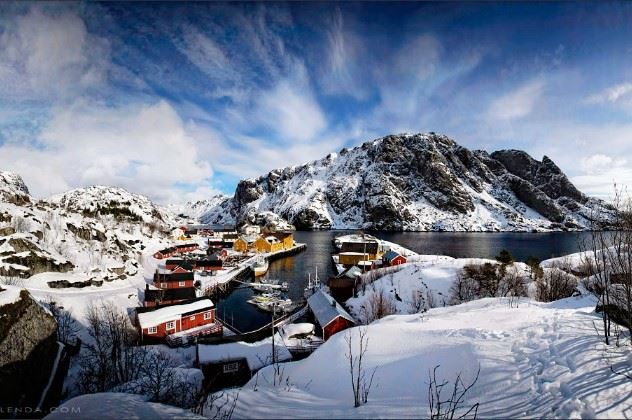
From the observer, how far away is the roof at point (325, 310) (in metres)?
24.7

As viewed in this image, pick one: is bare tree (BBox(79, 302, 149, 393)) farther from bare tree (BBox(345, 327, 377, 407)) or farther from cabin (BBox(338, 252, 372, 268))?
cabin (BBox(338, 252, 372, 268))

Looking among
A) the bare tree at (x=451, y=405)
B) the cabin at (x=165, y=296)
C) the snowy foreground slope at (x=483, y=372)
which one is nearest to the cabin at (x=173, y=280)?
the cabin at (x=165, y=296)

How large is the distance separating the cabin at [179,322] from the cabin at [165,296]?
3453 millimetres

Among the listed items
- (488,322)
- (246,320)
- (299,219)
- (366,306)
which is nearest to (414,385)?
(488,322)

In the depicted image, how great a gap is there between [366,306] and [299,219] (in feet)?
545

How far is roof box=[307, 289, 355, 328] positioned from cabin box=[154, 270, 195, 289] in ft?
65.9

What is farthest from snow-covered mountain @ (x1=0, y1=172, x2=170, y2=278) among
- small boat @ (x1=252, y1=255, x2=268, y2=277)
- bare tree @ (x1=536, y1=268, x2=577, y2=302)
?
bare tree @ (x1=536, y1=268, x2=577, y2=302)

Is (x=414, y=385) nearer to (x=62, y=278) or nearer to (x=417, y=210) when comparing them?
(x=62, y=278)

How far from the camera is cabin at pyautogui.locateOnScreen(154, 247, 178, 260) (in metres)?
56.8

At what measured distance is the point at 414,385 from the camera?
7.27 metres

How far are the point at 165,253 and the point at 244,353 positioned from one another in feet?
157

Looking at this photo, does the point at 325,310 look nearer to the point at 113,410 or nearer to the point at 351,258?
the point at 113,410

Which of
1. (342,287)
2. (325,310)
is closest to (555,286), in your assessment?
(325,310)

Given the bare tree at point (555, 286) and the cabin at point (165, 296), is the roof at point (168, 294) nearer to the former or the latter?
the cabin at point (165, 296)
